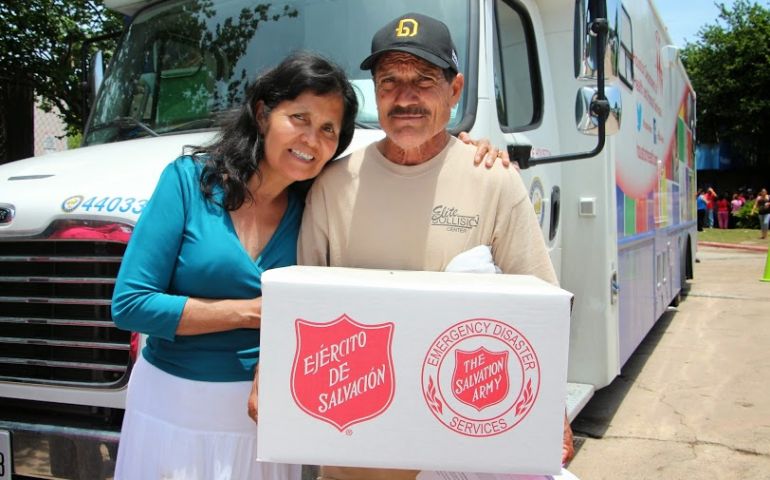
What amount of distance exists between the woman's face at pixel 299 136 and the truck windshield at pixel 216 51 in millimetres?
1015

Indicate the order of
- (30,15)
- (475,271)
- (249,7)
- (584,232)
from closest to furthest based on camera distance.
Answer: (475,271)
(249,7)
(584,232)
(30,15)

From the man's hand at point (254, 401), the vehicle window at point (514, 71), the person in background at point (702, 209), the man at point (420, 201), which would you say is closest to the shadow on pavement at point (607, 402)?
the vehicle window at point (514, 71)

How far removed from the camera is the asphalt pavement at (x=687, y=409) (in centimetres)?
417

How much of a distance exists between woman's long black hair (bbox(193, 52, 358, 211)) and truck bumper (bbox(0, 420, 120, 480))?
1103 millimetres

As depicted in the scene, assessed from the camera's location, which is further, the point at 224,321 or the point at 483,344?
the point at 224,321

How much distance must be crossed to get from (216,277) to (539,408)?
89cm

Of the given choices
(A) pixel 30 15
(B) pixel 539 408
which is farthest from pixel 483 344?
(A) pixel 30 15

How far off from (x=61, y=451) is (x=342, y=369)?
1.51m

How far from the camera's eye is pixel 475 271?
6.07ft

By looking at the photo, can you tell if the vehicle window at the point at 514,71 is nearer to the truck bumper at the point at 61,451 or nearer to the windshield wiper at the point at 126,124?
the windshield wiper at the point at 126,124

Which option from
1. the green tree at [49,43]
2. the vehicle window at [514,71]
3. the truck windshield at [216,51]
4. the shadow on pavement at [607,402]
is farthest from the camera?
the green tree at [49,43]

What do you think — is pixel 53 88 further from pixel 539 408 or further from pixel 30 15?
pixel 539 408

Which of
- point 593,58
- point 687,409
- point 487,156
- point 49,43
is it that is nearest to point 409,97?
point 487,156

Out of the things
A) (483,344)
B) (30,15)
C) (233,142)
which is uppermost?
(30,15)
